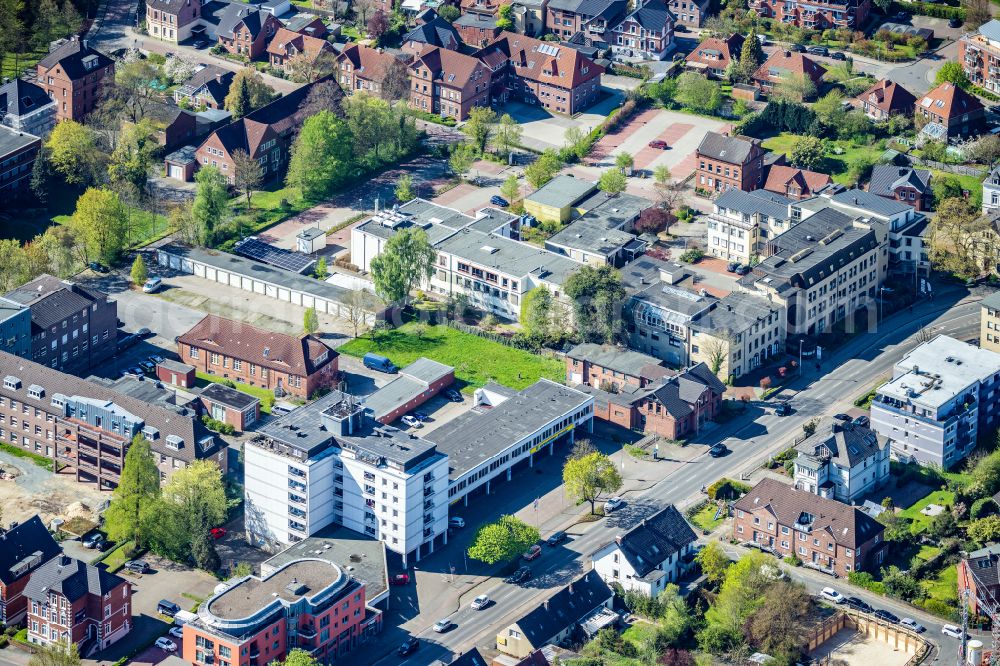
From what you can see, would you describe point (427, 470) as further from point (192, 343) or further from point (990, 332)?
point (990, 332)

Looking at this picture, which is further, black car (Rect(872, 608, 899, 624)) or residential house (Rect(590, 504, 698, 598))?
residential house (Rect(590, 504, 698, 598))

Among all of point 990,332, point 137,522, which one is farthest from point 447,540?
point 990,332

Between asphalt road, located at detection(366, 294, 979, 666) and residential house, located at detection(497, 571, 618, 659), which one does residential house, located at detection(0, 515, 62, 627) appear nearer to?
asphalt road, located at detection(366, 294, 979, 666)

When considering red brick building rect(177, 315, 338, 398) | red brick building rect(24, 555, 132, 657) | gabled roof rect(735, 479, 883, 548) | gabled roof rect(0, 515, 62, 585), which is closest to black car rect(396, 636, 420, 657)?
red brick building rect(24, 555, 132, 657)

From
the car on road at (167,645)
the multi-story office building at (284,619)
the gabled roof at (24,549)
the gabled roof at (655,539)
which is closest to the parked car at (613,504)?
the gabled roof at (655,539)

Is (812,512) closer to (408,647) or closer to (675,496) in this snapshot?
(675,496)
